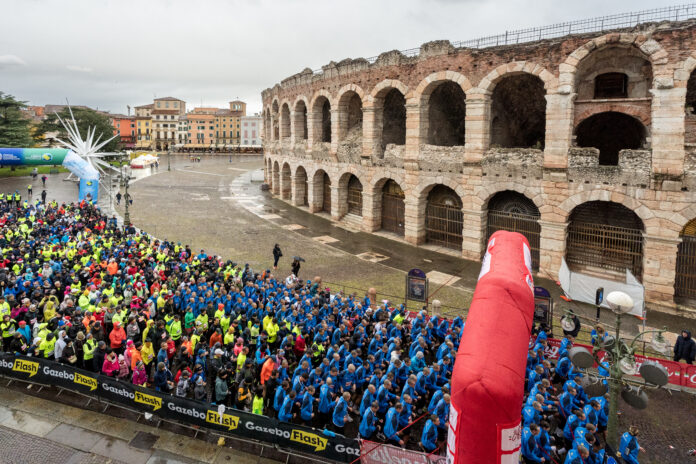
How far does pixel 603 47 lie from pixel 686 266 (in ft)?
33.1

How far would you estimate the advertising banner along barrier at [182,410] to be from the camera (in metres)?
9.13

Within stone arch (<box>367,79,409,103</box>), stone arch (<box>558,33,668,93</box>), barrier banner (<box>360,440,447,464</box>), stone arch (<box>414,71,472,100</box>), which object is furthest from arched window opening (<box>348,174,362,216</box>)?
barrier banner (<box>360,440,447,464</box>)

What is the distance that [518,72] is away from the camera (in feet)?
74.2

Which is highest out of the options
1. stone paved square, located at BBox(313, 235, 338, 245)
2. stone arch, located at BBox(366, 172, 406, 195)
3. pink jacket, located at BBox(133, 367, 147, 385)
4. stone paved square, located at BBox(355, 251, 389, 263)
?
stone arch, located at BBox(366, 172, 406, 195)

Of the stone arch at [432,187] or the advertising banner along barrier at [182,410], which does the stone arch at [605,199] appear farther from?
the advertising banner along barrier at [182,410]

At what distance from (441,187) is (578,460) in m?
21.1

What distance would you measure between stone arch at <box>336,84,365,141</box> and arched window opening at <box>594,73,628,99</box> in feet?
47.2

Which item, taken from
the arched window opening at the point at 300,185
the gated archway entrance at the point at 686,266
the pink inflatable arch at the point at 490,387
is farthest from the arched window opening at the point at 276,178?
the pink inflatable arch at the point at 490,387

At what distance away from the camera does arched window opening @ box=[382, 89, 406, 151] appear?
103 feet

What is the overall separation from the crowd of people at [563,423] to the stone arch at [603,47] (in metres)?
13.4

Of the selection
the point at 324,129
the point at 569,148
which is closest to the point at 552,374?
the point at 569,148

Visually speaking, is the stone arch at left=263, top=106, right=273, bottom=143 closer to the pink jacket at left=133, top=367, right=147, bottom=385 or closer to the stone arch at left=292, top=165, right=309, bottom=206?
the stone arch at left=292, top=165, right=309, bottom=206

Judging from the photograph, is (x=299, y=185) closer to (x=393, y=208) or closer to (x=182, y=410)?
(x=393, y=208)

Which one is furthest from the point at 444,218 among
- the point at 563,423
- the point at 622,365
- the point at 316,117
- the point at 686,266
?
the point at 622,365
